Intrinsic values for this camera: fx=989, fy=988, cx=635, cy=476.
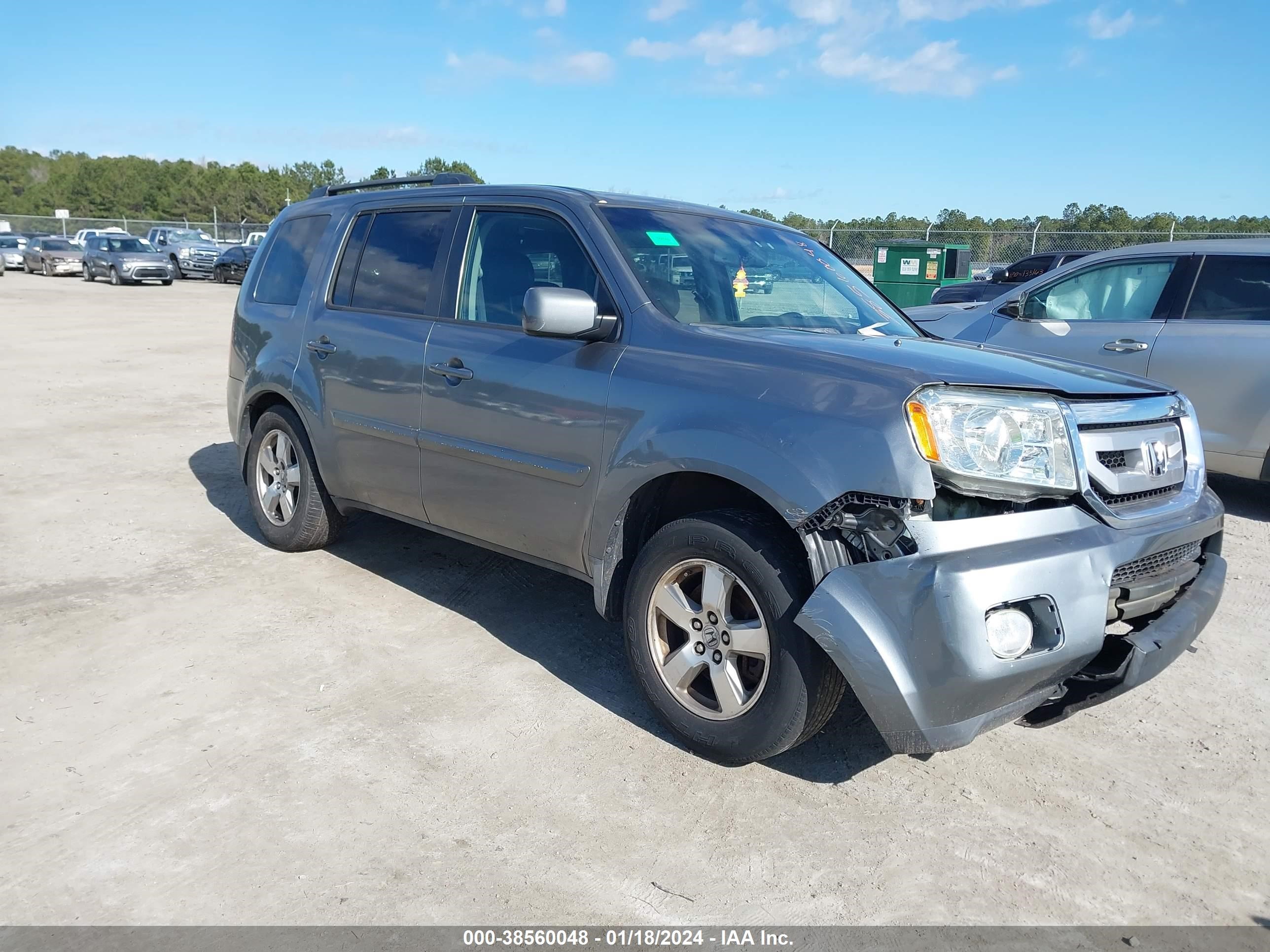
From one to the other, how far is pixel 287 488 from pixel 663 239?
2682mm

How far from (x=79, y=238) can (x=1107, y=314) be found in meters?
53.0

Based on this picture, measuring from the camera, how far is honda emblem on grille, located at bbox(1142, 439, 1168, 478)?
3240 mm

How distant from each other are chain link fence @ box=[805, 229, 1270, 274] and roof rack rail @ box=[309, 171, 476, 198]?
60.8 feet

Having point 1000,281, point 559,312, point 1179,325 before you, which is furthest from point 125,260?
point 559,312

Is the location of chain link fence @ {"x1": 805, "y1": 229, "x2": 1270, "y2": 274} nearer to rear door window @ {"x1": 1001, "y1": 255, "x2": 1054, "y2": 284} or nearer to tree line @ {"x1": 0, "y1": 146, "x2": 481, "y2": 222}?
rear door window @ {"x1": 1001, "y1": 255, "x2": 1054, "y2": 284}

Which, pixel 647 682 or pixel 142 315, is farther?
pixel 142 315

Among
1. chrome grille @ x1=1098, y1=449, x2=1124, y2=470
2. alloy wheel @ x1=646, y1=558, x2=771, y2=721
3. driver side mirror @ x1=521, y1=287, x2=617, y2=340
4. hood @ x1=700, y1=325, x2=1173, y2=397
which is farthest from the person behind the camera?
driver side mirror @ x1=521, y1=287, x2=617, y2=340

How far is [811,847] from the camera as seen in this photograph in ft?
9.66

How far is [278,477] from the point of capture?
5.47 m

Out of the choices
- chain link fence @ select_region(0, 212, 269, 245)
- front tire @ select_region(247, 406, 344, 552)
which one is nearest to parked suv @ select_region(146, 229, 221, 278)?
chain link fence @ select_region(0, 212, 269, 245)

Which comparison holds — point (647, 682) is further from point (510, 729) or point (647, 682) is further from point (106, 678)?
point (106, 678)

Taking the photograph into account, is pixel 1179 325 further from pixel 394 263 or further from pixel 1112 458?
pixel 394 263

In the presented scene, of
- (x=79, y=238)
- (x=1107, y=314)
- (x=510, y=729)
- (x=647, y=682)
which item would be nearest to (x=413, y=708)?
(x=510, y=729)

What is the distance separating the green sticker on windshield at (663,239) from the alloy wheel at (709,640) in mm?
1376
